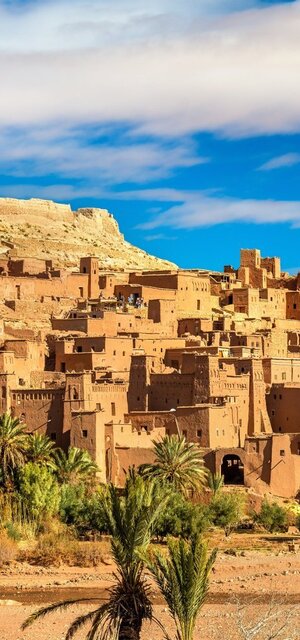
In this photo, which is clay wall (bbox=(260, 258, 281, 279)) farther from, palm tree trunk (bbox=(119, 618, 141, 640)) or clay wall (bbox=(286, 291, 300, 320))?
palm tree trunk (bbox=(119, 618, 141, 640))

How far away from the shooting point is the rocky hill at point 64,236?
Result: 75.1m

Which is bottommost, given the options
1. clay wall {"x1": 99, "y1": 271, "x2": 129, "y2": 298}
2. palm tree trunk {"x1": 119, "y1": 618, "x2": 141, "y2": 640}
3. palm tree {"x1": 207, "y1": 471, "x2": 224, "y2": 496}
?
palm tree trunk {"x1": 119, "y1": 618, "x2": 141, "y2": 640}

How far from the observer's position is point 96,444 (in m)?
41.6

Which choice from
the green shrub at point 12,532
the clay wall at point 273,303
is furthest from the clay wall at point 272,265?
the green shrub at point 12,532

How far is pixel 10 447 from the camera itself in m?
40.3

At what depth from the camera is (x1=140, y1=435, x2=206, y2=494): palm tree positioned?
132 ft

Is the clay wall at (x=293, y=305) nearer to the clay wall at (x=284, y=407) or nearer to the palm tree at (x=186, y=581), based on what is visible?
the clay wall at (x=284, y=407)

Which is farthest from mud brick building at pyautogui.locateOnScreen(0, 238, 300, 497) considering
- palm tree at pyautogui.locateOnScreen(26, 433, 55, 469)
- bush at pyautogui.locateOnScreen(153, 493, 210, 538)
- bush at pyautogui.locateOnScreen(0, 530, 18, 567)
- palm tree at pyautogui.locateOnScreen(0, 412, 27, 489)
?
bush at pyautogui.locateOnScreen(0, 530, 18, 567)

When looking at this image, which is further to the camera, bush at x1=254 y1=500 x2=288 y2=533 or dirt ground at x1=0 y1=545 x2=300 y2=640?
bush at x1=254 y1=500 x2=288 y2=533

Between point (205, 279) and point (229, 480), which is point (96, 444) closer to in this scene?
point (229, 480)

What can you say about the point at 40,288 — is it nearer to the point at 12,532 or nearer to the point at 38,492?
the point at 38,492

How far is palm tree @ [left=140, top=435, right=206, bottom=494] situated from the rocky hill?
29.4 metres

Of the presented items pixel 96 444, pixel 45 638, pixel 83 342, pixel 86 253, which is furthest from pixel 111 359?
pixel 86 253

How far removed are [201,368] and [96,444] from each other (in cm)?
563
